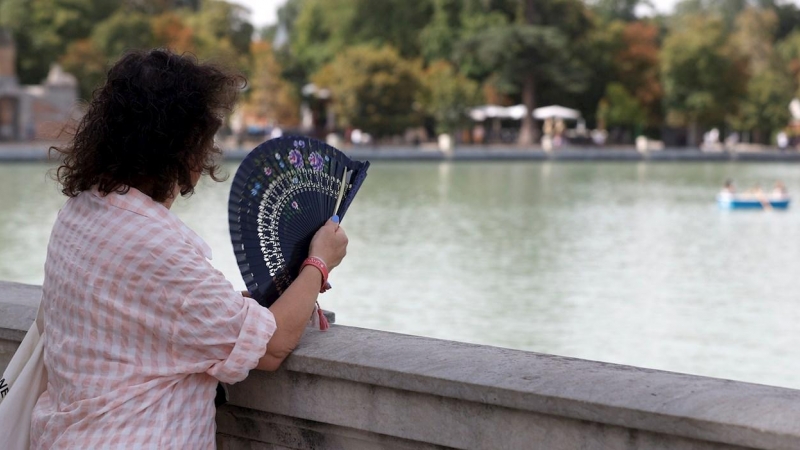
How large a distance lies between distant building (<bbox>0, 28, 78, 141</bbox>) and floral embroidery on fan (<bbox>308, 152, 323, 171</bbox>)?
46.9m

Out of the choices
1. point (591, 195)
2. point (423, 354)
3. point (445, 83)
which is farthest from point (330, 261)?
point (445, 83)

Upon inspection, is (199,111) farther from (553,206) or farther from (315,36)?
(315,36)

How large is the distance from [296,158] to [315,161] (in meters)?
0.05

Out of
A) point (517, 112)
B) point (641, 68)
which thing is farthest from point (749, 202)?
point (641, 68)

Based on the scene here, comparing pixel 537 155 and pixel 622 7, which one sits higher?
pixel 622 7

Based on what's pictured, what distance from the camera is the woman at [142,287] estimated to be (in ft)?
7.04

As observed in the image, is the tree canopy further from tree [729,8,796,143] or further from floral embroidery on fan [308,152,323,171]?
floral embroidery on fan [308,152,323,171]

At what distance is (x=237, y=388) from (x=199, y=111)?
24.7 inches

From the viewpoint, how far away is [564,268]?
16.6 meters

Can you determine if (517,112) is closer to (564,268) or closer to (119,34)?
(119,34)

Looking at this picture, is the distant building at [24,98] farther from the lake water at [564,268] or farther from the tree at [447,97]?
the lake water at [564,268]

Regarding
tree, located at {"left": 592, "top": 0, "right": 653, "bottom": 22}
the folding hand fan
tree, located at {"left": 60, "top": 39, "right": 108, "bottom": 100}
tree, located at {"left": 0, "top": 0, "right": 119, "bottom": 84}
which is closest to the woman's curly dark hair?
the folding hand fan

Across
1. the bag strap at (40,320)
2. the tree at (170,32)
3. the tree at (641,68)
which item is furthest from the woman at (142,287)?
the tree at (641,68)

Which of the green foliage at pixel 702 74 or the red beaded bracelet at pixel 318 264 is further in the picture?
the green foliage at pixel 702 74
